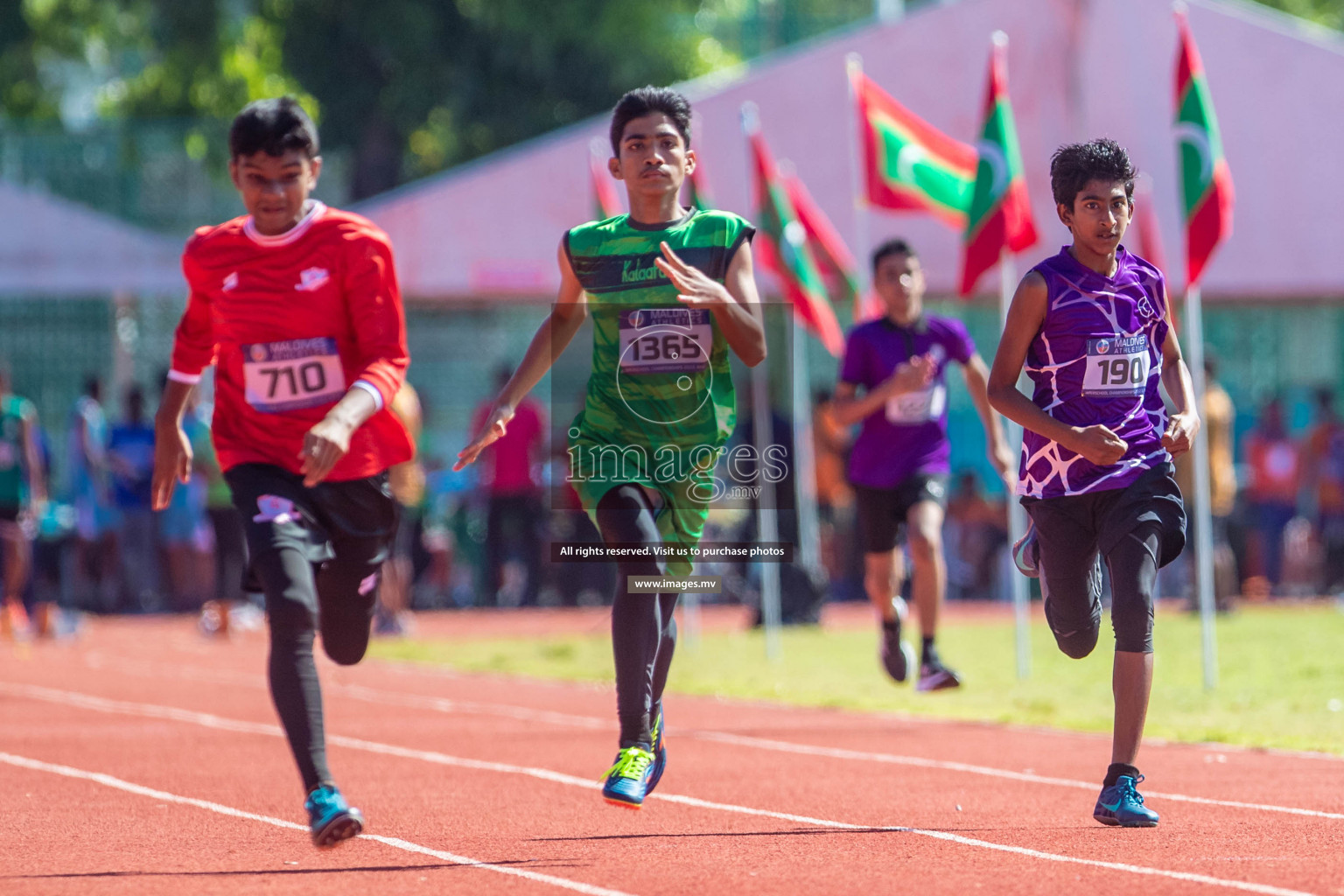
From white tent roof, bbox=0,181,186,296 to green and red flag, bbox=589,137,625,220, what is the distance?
4897 mm

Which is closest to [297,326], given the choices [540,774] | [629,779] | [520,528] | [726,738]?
[629,779]

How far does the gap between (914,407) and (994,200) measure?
329 cm

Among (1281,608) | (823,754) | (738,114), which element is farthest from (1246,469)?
(823,754)

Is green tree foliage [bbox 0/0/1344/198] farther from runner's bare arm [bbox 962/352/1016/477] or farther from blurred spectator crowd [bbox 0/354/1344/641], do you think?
runner's bare arm [bbox 962/352/1016/477]

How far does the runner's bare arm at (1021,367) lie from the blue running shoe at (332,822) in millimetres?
2477

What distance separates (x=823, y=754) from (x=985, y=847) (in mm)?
2971

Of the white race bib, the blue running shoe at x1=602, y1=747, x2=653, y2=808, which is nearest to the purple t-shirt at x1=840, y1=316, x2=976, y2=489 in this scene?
the white race bib

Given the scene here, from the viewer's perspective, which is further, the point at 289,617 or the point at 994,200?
the point at 994,200

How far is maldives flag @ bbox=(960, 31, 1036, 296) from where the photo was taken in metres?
13.1

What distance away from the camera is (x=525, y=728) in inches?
408

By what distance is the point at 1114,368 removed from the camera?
21.3 feet

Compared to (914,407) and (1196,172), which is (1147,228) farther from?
(914,407)

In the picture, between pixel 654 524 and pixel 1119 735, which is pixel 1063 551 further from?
pixel 654 524

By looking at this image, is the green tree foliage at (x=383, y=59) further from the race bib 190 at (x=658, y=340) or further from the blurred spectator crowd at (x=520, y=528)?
the race bib 190 at (x=658, y=340)
